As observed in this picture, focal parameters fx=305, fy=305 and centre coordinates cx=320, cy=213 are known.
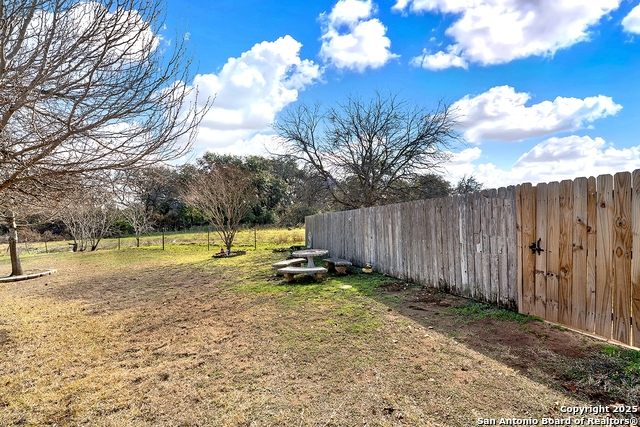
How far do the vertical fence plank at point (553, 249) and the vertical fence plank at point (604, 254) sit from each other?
1.32 feet

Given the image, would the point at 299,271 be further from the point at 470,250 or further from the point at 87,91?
the point at 87,91

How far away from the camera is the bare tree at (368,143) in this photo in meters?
11.8

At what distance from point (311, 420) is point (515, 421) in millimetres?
1299

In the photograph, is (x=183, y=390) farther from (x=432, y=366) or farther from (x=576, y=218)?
(x=576, y=218)

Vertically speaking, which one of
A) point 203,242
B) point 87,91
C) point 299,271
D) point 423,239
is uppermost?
point 87,91

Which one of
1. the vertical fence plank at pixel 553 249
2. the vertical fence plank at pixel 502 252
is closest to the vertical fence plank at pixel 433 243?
the vertical fence plank at pixel 502 252

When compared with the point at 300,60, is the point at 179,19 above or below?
below

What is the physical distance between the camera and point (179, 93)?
2941mm

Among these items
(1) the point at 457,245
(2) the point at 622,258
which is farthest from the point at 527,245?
(1) the point at 457,245

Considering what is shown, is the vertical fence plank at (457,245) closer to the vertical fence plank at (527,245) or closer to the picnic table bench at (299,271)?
the vertical fence plank at (527,245)

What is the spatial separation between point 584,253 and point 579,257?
0.22 feet

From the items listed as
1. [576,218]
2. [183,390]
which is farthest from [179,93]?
[576,218]

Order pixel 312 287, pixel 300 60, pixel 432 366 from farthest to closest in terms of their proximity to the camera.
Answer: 1. pixel 300 60
2. pixel 312 287
3. pixel 432 366

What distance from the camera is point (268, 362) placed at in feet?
9.57
